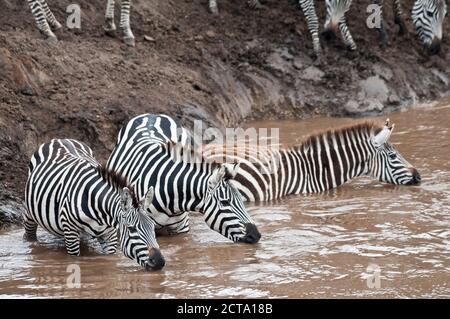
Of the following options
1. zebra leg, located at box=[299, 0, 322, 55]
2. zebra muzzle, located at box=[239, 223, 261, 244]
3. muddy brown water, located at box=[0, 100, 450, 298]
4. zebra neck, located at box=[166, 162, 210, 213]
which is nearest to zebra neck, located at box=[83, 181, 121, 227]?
muddy brown water, located at box=[0, 100, 450, 298]

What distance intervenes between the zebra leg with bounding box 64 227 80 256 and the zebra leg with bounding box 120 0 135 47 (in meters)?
6.83

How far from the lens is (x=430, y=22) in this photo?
736 inches

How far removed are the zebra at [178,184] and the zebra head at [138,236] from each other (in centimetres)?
107

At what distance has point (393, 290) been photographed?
8141mm

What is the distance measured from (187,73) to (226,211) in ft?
21.0

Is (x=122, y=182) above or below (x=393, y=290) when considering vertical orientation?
above

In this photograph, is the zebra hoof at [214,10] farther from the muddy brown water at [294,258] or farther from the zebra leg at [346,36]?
the muddy brown water at [294,258]

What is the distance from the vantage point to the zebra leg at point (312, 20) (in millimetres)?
17484

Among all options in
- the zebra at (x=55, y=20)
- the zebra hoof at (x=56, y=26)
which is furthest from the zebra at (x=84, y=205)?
the zebra hoof at (x=56, y=26)

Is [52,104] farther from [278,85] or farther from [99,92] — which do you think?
[278,85]

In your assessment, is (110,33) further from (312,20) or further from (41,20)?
(312,20)

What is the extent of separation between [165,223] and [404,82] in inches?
336

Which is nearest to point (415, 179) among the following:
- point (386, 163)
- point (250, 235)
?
point (386, 163)
